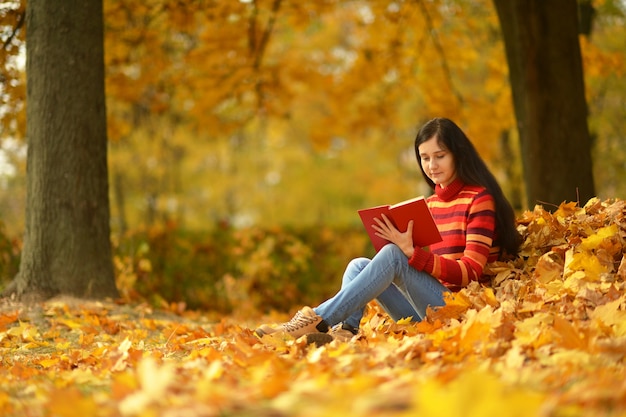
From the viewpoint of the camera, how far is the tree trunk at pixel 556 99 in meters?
6.71

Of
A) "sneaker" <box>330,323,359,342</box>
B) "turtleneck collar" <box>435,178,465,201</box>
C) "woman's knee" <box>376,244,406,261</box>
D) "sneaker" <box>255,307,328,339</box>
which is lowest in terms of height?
"sneaker" <box>330,323,359,342</box>

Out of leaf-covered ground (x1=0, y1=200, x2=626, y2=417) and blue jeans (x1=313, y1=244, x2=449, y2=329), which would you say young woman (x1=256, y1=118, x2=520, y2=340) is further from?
leaf-covered ground (x1=0, y1=200, x2=626, y2=417)

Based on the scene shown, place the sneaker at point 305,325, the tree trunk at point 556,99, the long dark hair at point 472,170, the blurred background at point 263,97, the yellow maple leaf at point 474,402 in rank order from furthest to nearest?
Answer: the blurred background at point 263,97 → the tree trunk at point 556,99 → the long dark hair at point 472,170 → the sneaker at point 305,325 → the yellow maple leaf at point 474,402

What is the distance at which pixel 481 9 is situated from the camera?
40.2ft

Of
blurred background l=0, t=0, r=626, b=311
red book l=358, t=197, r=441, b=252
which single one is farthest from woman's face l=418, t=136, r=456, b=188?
blurred background l=0, t=0, r=626, b=311

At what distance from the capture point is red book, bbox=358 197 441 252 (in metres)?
3.91

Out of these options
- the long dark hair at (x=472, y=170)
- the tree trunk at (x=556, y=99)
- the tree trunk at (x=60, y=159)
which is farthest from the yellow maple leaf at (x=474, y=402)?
the tree trunk at (x=556, y=99)

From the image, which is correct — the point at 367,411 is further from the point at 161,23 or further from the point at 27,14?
the point at 161,23

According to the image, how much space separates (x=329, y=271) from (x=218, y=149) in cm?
932

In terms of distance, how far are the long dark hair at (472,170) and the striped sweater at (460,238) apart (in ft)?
0.16

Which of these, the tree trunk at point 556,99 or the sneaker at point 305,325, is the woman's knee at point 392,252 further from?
the tree trunk at point 556,99

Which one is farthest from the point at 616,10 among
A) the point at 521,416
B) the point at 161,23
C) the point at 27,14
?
the point at 521,416

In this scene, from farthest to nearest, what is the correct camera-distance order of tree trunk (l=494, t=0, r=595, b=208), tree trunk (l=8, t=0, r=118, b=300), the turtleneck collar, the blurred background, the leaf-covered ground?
the blurred background → tree trunk (l=494, t=0, r=595, b=208) → tree trunk (l=8, t=0, r=118, b=300) → the turtleneck collar → the leaf-covered ground

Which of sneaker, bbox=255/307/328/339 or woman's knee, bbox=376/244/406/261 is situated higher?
woman's knee, bbox=376/244/406/261
